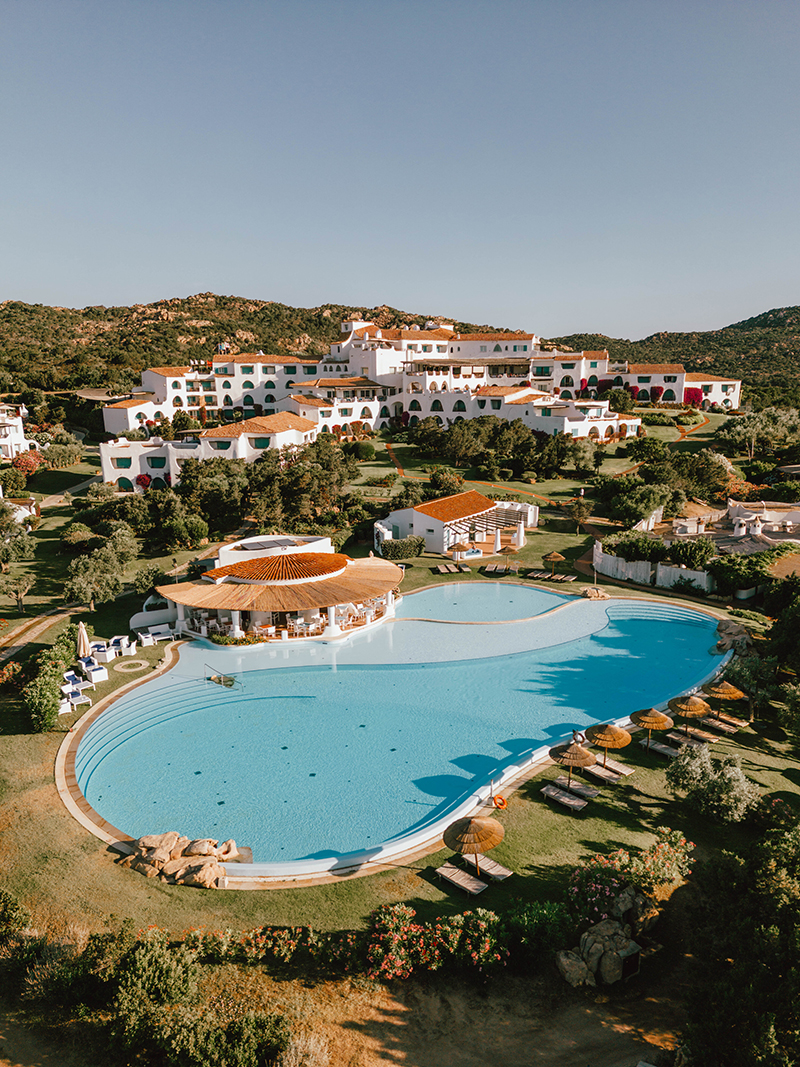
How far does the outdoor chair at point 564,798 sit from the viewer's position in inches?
654

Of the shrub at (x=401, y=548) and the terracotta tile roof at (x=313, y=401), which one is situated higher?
the terracotta tile roof at (x=313, y=401)

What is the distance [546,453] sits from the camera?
56719mm

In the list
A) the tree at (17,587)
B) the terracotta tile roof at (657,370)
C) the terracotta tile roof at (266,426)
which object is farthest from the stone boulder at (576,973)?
the terracotta tile roof at (657,370)

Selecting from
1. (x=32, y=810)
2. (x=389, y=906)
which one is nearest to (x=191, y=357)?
(x=32, y=810)

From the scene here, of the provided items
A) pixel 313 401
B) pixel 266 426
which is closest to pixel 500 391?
pixel 313 401

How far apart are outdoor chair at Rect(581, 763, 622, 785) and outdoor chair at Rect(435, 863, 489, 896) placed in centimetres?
548

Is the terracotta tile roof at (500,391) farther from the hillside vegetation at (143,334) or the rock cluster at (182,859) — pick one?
the rock cluster at (182,859)

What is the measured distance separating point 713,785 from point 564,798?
3.73m

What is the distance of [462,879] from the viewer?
14.1 m

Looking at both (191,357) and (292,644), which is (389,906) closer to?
(292,644)

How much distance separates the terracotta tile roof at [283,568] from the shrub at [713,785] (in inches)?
717

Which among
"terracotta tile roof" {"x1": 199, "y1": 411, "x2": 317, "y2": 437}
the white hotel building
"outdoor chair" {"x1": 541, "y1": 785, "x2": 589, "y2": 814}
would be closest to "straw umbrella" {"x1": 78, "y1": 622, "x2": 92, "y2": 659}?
"outdoor chair" {"x1": 541, "y1": 785, "x2": 589, "y2": 814}

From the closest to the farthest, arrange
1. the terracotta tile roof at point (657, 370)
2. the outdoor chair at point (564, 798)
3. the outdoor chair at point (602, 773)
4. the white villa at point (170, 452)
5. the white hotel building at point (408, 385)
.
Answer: the outdoor chair at point (564, 798) → the outdoor chair at point (602, 773) → the white villa at point (170, 452) → the white hotel building at point (408, 385) → the terracotta tile roof at point (657, 370)

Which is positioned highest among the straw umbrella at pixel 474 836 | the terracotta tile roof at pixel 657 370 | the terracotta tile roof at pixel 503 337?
the terracotta tile roof at pixel 503 337
